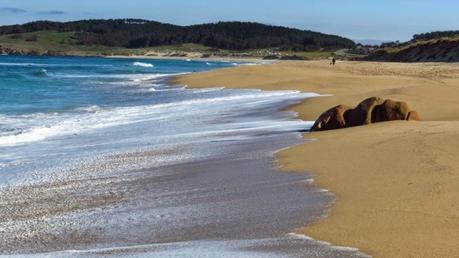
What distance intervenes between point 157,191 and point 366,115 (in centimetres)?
582

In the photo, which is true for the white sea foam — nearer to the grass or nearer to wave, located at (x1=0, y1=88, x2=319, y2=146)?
wave, located at (x1=0, y1=88, x2=319, y2=146)

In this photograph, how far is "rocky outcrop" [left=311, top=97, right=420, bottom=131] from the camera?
13.2 meters

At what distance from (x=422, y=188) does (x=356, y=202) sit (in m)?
0.82

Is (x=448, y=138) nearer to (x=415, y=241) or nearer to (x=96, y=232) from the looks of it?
(x=415, y=241)

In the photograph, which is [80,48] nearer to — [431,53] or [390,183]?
[431,53]

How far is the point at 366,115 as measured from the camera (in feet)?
43.4

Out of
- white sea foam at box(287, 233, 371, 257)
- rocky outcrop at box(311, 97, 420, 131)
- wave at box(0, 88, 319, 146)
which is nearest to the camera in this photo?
white sea foam at box(287, 233, 371, 257)

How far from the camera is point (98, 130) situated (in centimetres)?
1627

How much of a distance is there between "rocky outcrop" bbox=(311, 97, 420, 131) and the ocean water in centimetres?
64

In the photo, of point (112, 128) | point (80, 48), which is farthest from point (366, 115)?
point (80, 48)

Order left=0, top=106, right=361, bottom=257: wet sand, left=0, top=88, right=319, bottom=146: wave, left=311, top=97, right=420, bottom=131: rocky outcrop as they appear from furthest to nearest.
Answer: left=0, top=88, right=319, bottom=146: wave → left=311, top=97, right=420, bottom=131: rocky outcrop → left=0, top=106, right=361, bottom=257: wet sand

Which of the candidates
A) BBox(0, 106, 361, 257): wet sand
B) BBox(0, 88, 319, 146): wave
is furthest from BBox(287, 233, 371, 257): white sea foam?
BBox(0, 88, 319, 146): wave

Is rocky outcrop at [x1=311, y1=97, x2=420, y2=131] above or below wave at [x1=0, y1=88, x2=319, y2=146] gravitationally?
above

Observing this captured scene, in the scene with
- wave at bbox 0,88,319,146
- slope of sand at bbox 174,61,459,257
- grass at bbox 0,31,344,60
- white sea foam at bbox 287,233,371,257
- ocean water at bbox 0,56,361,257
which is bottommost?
grass at bbox 0,31,344,60
